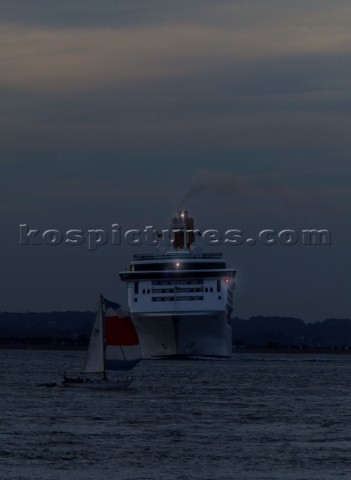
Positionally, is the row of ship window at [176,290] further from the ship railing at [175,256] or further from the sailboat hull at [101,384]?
the sailboat hull at [101,384]

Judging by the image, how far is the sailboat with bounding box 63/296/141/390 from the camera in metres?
77.8

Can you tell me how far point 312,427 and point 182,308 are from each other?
7480 cm

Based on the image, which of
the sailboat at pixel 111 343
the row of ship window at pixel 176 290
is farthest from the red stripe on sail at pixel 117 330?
the row of ship window at pixel 176 290

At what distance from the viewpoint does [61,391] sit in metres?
79.8

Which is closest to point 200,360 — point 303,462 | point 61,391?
point 61,391

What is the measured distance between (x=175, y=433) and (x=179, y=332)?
7826 cm

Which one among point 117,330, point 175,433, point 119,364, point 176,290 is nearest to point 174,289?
point 176,290

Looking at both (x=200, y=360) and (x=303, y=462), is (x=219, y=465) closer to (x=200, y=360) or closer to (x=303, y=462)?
(x=303, y=462)

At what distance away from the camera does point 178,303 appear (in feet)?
433

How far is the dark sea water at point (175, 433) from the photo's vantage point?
42.8 m

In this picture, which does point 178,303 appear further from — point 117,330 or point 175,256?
point 117,330

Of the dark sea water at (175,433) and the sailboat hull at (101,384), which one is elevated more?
the sailboat hull at (101,384)

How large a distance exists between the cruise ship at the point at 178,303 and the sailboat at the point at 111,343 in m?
52.5

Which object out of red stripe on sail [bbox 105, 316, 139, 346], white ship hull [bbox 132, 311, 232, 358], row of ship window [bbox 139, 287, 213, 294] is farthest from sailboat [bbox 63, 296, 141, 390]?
row of ship window [bbox 139, 287, 213, 294]
